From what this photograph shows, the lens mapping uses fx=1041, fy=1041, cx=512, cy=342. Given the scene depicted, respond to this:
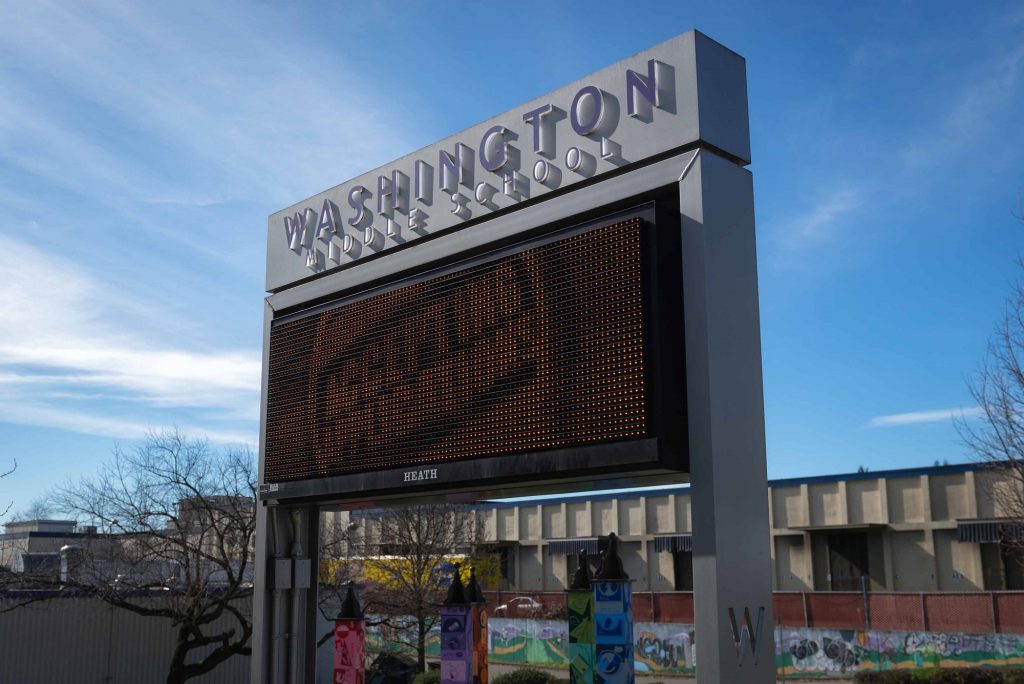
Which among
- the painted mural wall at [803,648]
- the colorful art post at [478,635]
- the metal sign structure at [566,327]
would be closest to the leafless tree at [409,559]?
the painted mural wall at [803,648]

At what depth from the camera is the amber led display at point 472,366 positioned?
10.3m

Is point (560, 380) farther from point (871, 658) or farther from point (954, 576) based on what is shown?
point (954, 576)

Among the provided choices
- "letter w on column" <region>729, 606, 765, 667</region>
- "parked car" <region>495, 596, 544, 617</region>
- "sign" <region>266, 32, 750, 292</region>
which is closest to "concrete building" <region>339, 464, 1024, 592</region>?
"parked car" <region>495, 596, 544, 617</region>

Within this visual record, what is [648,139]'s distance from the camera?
10891 millimetres

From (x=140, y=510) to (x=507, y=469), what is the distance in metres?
14.8

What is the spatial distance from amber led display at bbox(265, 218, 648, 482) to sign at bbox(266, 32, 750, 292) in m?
0.96

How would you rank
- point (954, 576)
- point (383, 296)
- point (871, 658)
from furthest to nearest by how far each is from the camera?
point (954, 576)
point (871, 658)
point (383, 296)

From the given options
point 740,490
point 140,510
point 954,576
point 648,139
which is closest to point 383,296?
point 648,139

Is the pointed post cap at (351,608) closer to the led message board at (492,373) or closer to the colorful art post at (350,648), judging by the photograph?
the colorful art post at (350,648)

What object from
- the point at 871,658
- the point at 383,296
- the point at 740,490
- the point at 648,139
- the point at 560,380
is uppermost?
the point at 648,139

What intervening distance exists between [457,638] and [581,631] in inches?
71.3

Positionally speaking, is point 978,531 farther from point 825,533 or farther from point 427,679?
point 427,679

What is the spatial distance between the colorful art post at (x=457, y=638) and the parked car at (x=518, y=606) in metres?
29.8

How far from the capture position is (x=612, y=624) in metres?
10.6
